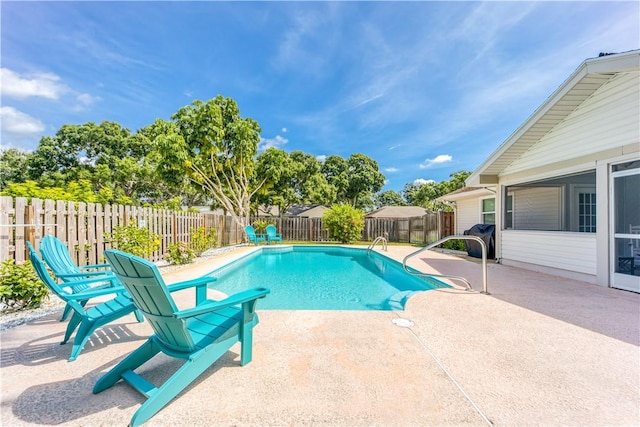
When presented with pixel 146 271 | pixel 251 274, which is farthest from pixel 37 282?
pixel 251 274

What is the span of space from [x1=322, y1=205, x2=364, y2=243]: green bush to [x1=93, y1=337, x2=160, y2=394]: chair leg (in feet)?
45.6

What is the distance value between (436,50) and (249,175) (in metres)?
11.8

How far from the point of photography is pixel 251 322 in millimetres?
2393

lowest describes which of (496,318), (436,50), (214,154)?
(496,318)

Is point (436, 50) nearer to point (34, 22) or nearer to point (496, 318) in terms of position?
point (496, 318)

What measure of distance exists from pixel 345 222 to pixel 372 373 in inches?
534

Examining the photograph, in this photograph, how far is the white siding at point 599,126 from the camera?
4711mm

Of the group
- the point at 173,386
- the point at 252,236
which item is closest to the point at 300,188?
the point at 252,236

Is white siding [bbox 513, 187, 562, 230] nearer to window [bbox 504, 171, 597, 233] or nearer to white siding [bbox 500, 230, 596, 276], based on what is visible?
window [bbox 504, 171, 597, 233]

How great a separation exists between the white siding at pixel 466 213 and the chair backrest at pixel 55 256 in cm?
1319

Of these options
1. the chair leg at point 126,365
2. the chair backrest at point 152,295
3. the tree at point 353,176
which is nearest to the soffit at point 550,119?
the chair backrest at point 152,295

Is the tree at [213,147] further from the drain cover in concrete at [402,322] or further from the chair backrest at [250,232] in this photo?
the drain cover in concrete at [402,322]

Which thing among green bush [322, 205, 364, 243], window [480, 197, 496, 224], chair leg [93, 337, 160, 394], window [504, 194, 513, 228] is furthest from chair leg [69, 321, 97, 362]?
green bush [322, 205, 364, 243]

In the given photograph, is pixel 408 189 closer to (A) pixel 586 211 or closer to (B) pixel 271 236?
(B) pixel 271 236
